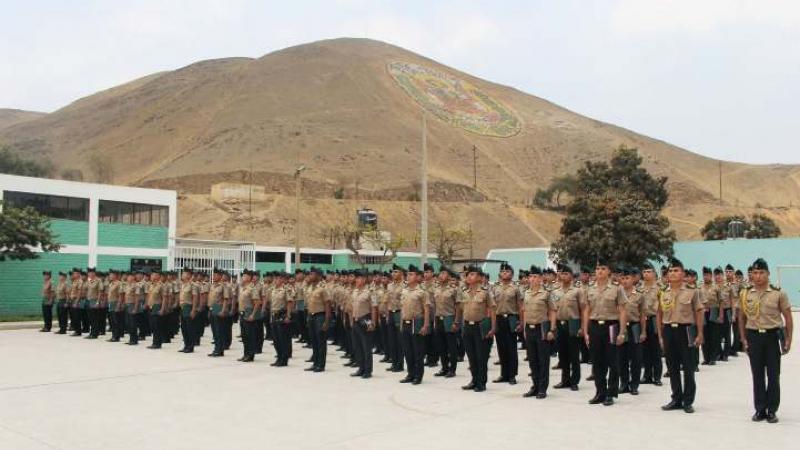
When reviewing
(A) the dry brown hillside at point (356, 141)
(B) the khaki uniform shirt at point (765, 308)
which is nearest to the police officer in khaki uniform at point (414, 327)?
(B) the khaki uniform shirt at point (765, 308)

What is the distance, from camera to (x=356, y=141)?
3720 inches

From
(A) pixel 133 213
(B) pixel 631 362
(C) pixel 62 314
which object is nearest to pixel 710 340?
(B) pixel 631 362

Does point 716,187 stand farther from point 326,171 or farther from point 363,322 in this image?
point 363,322

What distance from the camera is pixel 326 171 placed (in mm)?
84375

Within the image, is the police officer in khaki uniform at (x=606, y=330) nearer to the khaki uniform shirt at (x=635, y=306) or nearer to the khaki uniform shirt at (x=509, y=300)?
the khaki uniform shirt at (x=635, y=306)

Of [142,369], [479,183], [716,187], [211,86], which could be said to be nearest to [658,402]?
[142,369]

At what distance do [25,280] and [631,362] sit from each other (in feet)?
74.1

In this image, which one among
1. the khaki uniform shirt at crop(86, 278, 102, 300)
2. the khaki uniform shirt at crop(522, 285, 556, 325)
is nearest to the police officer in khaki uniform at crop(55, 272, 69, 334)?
the khaki uniform shirt at crop(86, 278, 102, 300)

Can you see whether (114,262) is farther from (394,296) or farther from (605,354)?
(605,354)

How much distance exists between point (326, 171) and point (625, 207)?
51497 millimetres

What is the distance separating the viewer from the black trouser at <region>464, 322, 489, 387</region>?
9.62m

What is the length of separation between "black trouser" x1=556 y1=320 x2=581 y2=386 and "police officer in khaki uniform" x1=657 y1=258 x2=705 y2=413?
171cm

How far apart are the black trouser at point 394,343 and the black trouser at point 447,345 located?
630 millimetres

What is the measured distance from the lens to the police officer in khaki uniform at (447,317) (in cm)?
1083
